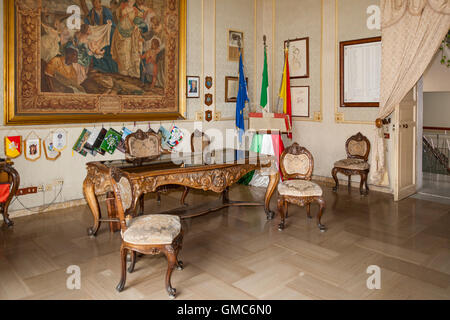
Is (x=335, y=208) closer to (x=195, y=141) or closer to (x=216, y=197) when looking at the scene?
(x=216, y=197)

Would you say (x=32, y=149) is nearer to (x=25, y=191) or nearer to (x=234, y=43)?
(x=25, y=191)

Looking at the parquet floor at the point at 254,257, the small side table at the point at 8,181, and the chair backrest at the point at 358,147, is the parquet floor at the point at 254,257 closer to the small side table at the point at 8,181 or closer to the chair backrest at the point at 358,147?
the small side table at the point at 8,181

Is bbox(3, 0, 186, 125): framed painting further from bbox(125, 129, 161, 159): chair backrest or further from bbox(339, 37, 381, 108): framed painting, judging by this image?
bbox(339, 37, 381, 108): framed painting

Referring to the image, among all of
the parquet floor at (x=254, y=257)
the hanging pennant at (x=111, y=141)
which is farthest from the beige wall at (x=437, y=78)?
the hanging pennant at (x=111, y=141)

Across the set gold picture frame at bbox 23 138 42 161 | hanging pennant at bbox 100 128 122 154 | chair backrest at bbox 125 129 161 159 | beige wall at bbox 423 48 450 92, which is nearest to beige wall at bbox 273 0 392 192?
chair backrest at bbox 125 129 161 159

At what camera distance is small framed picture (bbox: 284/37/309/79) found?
24.1 feet

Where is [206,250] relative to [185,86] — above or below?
below

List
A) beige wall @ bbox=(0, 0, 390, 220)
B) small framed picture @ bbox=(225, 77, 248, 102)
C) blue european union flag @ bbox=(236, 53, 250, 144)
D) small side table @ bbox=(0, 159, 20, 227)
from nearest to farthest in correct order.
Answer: small side table @ bbox=(0, 159, 20, 227) → beige wall @ bbox=(0, 0, 390, 220) → blue european union flag @ bbox=(236, 53, 250, 144) → small framed picture @ bbox=(225, 77, 248, 102)

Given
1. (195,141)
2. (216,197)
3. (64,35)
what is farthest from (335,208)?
(64,35)

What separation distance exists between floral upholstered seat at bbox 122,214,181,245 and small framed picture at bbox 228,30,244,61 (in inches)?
195

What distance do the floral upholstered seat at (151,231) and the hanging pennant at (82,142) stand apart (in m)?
2.85

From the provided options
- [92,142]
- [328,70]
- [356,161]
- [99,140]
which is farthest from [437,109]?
[92,142]
